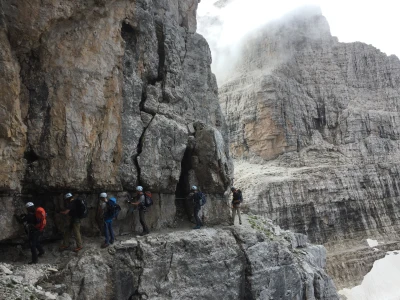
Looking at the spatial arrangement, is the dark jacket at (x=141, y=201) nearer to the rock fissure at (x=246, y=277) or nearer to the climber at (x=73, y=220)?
the climber at (x=73, y=220)

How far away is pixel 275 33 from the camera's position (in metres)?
64.5

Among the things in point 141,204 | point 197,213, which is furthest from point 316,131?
point 141,204


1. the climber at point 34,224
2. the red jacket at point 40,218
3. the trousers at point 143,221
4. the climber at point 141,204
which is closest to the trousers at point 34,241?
the climber at point 34,224

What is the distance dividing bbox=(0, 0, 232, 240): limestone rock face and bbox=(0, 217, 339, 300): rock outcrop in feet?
6.55

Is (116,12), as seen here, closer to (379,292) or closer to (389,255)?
(379,292)

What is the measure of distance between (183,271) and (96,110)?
285 inches

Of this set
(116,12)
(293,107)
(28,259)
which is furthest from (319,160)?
(28,259)

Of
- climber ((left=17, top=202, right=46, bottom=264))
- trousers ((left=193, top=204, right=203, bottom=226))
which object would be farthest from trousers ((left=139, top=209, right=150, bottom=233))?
climber ((left=17, top=202, right=46, bottom=264))

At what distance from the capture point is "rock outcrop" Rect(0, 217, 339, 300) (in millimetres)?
11188

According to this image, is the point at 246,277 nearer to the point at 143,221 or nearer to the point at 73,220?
the point at 143,221

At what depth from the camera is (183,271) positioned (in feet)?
45.1

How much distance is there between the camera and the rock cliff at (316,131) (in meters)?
45.5

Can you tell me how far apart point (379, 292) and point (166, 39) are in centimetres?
3885

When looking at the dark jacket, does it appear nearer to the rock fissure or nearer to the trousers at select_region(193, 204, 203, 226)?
the trousers at select_region(193, 204, 203, 226)
